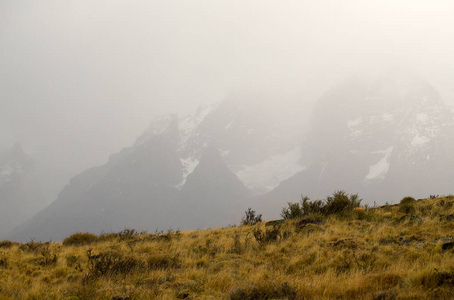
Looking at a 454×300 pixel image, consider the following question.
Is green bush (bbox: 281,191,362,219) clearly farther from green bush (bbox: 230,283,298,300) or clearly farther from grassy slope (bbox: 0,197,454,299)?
green bush (bbox: 230,283,298,300)

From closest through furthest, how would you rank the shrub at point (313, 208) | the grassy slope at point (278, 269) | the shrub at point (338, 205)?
the grassy slope at point (278, 269), the shrub at point (338, 205), the shrub at point (313, 208)

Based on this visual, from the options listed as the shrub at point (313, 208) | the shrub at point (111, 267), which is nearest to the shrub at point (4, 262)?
the shrub at point (111, 267)

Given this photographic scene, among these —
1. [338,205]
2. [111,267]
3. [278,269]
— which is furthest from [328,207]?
[111,267]

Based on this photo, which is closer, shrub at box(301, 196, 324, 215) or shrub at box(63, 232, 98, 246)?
shrub at box(63, 232, 98, 246)

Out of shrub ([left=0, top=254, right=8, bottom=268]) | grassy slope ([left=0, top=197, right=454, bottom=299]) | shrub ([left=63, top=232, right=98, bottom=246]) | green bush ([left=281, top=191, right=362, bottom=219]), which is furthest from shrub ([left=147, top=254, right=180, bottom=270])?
green bush ([left=281, top=191, right=362, bottom=219])

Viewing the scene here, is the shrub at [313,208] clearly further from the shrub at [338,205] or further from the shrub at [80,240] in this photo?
the shrub at [80,240]

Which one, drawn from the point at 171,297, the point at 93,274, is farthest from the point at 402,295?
the point at 93,274

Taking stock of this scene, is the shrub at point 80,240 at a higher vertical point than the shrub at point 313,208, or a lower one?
higher

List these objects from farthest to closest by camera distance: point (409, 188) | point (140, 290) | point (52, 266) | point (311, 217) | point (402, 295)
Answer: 1. point (409, 188)
2. point (311, 217)
3. point (52, 266)
4. point (140, 290)
5. point (402, 295)

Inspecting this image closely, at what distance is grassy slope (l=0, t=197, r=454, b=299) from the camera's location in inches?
217

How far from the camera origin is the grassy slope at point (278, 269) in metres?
5.52

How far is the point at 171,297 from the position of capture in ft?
18.7

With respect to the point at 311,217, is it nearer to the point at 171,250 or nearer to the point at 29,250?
the point at 171,250

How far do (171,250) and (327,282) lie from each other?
6.77 meters
